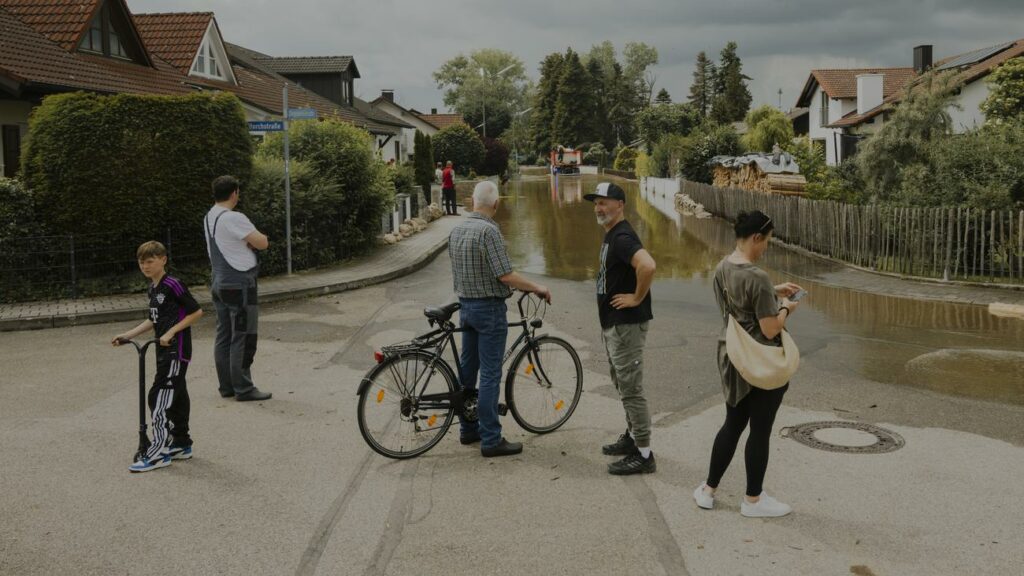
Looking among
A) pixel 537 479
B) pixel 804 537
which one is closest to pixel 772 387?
pixel 804 537

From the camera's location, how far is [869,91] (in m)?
45.3

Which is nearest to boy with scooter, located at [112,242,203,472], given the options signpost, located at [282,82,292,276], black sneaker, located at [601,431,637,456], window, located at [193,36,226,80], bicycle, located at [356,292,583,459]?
bicycle, located at [356,292,583,459]

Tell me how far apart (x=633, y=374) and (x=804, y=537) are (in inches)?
59.3

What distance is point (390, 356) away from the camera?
20.1ft

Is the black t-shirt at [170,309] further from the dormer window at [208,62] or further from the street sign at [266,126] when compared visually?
the dormer window at [208,62]

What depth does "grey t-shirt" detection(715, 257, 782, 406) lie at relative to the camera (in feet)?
16.0

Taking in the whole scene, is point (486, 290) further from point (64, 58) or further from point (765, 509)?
point (64, 58)

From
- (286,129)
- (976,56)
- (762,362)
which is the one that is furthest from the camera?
(976,56)

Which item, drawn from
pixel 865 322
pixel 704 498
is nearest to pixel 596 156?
pixel 865 322

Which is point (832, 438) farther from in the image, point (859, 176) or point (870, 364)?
Answer: point (859, 176)

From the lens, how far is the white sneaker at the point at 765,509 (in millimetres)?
5148

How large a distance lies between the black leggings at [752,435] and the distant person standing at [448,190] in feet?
86.6

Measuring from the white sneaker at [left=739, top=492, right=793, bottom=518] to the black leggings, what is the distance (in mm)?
56

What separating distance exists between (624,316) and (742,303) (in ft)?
3.49
